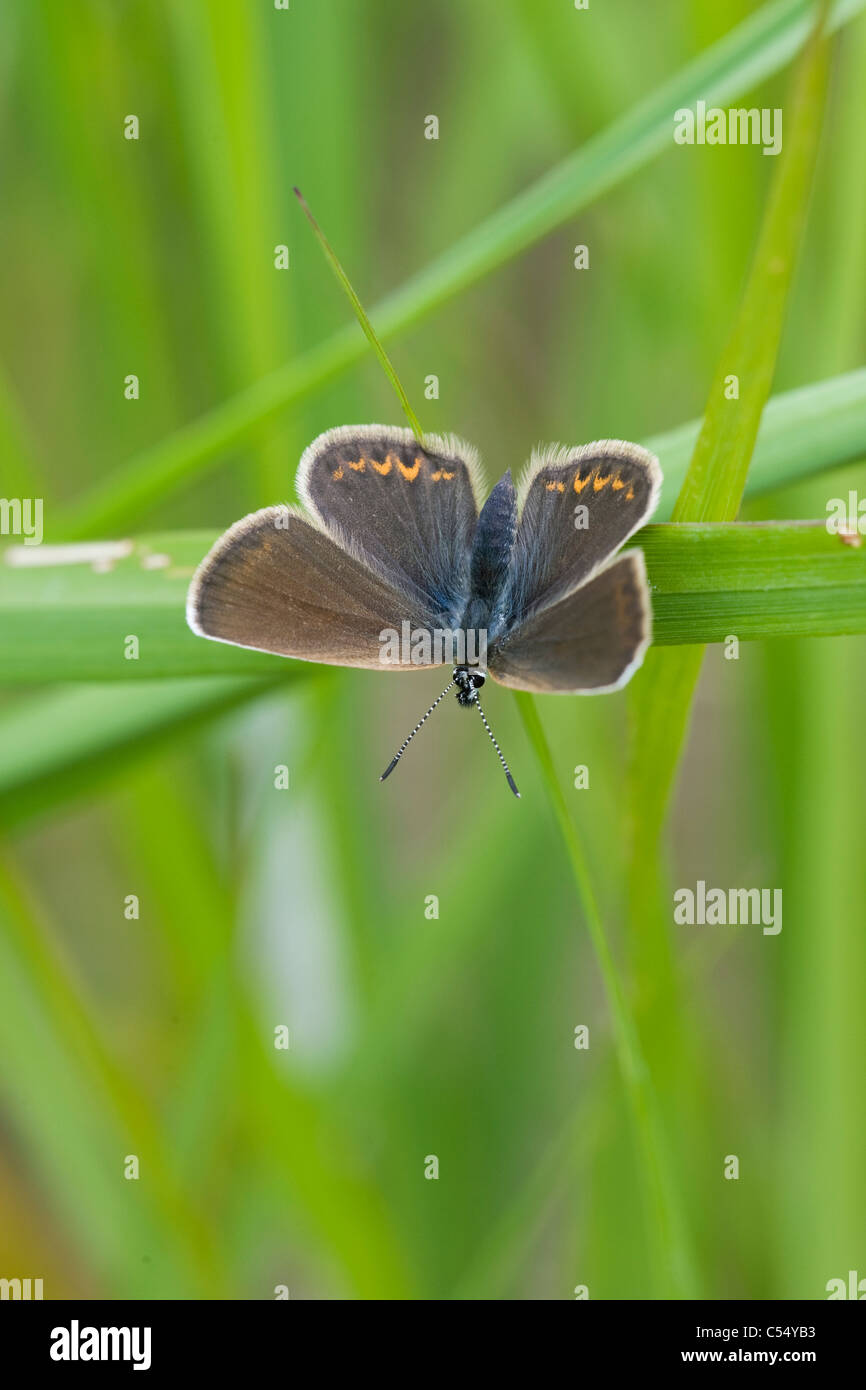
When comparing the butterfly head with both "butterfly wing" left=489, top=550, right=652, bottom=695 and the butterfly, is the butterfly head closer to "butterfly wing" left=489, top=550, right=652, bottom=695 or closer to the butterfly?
the butterfly

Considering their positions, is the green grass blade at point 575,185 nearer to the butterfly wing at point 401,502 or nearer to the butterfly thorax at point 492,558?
the butterfly wing at point 401,502

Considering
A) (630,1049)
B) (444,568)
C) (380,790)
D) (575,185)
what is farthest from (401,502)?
(380,790)

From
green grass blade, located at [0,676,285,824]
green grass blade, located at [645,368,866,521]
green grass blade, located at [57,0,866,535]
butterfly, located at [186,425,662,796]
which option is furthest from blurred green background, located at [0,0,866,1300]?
green grass blade, located at [645,368,866,521]

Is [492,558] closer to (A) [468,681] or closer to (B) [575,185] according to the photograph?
(A) [468,681]

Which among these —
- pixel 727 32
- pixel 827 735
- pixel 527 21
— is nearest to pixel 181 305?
pixel 527 21
